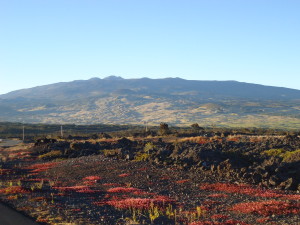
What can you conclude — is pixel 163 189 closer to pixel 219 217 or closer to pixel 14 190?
pixel 219 217

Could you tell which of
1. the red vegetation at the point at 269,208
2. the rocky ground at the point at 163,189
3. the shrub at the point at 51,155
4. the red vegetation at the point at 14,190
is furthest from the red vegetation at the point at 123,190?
the shrub at the point at 51,155

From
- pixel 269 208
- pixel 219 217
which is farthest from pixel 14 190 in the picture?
pixel 269 208

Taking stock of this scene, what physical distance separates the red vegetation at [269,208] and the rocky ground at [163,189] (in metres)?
0.03

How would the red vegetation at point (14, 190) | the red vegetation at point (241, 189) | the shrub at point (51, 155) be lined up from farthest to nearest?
the shrub at point (51, 155), the red vegetation at point (14, 190), the red vegetation at point (241, 189)

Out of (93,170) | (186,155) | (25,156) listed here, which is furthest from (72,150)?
(186,155)

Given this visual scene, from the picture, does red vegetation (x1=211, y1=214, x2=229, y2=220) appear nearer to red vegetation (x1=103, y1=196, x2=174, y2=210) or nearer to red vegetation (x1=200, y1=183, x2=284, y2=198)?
red vegetation (x1=103, y1=196, x2=174, y2=210)

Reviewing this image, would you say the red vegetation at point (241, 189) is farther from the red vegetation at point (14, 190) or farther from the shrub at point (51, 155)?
the shrub at point (51, 155)

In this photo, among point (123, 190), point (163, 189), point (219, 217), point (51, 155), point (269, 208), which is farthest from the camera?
point (51, 155)

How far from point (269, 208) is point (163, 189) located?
21.1 ft

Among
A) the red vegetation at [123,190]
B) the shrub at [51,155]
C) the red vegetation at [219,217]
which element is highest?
the red vegetation at [219,217]

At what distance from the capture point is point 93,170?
24609mm

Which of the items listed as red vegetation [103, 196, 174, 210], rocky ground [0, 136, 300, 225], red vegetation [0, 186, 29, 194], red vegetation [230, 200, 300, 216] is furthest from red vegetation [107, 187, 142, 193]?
red vegetation [230, 200, 300, 216]

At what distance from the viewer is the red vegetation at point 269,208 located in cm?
1170

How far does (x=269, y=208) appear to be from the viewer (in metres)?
12.0
